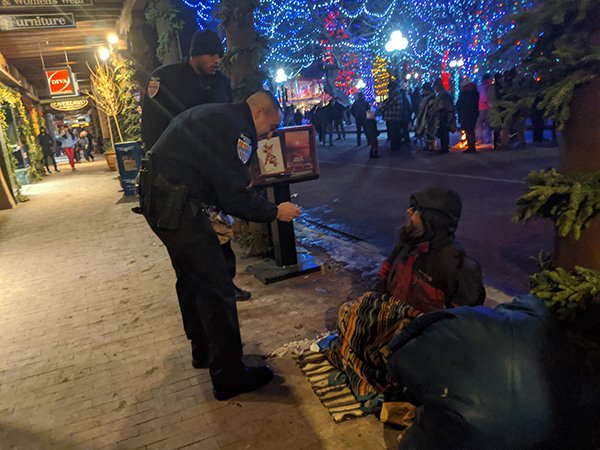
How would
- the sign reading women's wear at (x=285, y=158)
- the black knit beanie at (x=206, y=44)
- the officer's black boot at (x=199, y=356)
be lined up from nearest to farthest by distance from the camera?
the officer's black boot at (x=199, y=356) → the black knit beanie at (x=206, y=44) → the sign reading women's wear at (x=285, y=158)

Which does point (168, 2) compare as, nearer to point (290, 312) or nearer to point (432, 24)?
point (290, 312)

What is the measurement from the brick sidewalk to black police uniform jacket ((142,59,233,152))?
1.62 meters

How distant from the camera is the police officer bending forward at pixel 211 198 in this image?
2643 mm

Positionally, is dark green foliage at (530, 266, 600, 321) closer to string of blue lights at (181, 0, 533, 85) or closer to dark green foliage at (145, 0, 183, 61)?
dark green foliage at (145, 0, 183, 61)

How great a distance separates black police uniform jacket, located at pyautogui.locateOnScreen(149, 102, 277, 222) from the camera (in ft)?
8.63

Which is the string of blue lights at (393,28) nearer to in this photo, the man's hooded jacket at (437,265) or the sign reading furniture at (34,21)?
the sign reading furniture at (34,21)

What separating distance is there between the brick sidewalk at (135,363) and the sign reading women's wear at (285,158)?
1.01 meters

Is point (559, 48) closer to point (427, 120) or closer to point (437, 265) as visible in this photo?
point (437, 265)

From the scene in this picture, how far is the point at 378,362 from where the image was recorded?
2639 mm

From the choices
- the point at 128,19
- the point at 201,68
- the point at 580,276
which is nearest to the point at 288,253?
the point at 201,68

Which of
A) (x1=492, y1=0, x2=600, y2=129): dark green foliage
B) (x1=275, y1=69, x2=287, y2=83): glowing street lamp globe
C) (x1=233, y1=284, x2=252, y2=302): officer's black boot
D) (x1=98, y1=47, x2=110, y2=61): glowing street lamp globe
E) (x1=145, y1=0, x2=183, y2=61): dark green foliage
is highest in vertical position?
(x1=275, y1=69, x2=287, y2=83): glowing street lamp globe

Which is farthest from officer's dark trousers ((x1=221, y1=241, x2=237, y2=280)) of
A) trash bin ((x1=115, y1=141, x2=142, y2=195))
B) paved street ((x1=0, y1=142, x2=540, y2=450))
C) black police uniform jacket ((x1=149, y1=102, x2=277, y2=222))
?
trash bin ((x1=115, y1=141, x2=142, y2=195))

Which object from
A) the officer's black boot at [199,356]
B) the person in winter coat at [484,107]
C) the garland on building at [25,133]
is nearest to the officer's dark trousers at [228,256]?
the officer's black boot at [199,356]

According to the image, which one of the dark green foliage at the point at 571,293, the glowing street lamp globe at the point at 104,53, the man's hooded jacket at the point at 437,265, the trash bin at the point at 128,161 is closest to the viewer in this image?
the dark green foliage at the point at 571,293
